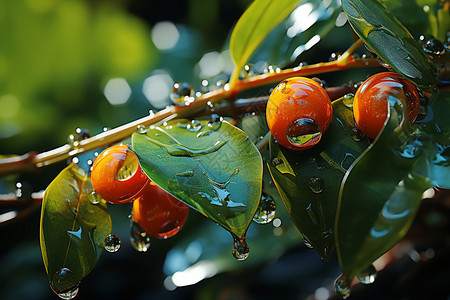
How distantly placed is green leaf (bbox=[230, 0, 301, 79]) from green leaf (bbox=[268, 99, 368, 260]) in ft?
0.59

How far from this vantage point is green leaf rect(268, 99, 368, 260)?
460 millimetres

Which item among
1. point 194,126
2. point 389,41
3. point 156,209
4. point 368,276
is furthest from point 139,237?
point 389,41

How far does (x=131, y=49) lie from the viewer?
1.66 m

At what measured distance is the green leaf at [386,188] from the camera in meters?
0.35

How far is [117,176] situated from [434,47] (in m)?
0.42

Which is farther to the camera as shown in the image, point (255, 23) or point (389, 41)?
point (255, 23)

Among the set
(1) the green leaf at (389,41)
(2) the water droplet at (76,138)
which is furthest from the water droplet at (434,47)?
(2) the water droplet at (76,138)

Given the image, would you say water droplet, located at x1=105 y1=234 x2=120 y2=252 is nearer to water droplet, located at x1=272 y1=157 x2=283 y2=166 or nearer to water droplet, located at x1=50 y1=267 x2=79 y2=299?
water droplet, located at x1=50 y1=267 x2=79 y2=299

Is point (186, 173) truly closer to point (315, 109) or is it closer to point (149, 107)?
point (315, 109)

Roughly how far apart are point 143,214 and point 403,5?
0.45 metres

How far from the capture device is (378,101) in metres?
0.46

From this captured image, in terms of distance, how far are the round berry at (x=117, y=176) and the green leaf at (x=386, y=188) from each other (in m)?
0.26

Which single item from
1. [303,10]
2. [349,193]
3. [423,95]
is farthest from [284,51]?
[349,193]

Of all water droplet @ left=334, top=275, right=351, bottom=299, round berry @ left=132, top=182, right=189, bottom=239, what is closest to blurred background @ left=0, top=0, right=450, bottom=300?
round berry @ left=132, top=182, right=189, bottom=239
